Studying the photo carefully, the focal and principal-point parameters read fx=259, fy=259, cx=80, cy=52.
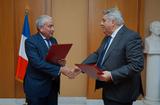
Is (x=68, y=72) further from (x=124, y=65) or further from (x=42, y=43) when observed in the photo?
(x=124, y=65)

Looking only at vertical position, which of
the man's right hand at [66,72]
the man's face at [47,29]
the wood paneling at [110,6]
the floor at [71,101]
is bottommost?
the floor at [71,101]

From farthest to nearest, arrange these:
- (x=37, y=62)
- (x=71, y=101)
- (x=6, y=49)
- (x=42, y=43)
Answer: (x=71, y=101)
(x=6, y=49)
(x=42, y=43)
(x=37, y=62)

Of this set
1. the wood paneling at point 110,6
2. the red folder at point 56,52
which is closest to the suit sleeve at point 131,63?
the red folder at point 56,52

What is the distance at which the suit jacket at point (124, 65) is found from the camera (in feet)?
6.84

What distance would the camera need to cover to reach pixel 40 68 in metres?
2.58

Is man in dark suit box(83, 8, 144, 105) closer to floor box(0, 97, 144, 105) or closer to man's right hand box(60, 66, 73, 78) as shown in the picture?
man's right hand box(60, 66, 73, 78)

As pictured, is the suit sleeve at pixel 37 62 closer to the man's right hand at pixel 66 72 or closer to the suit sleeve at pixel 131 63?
the man's right hand at pixel 66 72

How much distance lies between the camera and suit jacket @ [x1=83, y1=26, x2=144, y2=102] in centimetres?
209

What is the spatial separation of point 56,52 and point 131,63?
84 centimetres

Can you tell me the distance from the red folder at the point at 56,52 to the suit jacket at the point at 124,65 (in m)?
0.54

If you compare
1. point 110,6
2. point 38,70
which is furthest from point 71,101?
→ point 38,70

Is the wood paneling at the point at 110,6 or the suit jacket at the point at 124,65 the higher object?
Result: the wood paneling at the point at 110,6

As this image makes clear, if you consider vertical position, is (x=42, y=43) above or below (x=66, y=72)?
above

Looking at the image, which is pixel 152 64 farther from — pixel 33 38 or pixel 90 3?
pixel 33 38
